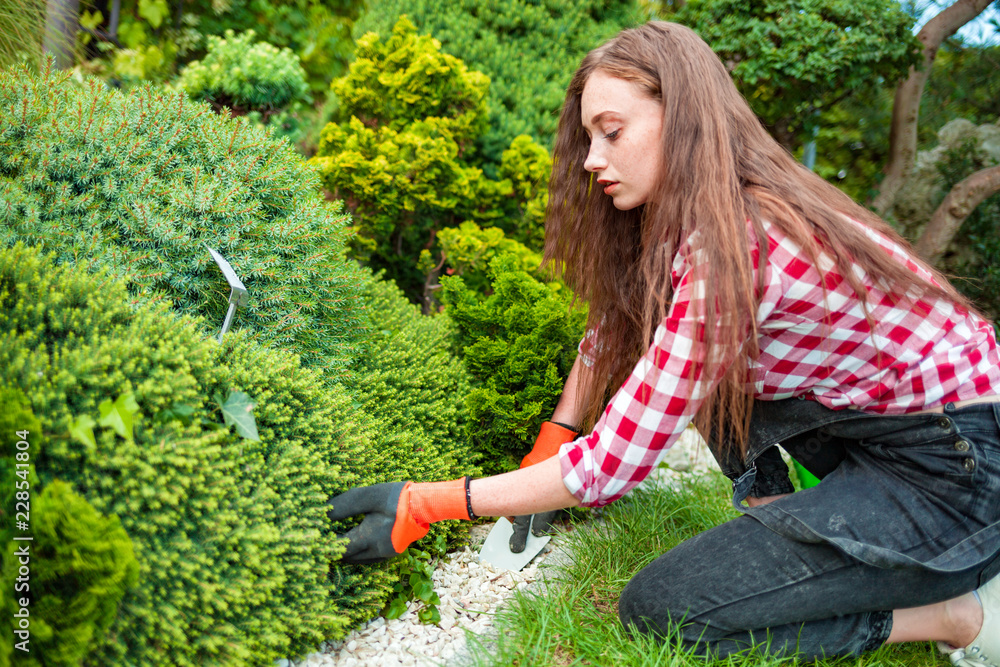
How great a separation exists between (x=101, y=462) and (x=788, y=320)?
1.50 metres

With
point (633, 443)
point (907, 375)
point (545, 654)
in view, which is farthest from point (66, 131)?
point (907, 375)

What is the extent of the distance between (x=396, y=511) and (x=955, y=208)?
14.0 ft

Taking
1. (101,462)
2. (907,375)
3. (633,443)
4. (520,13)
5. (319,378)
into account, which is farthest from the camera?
(520,13)

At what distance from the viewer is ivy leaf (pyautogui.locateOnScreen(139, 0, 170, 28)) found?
15.0 feet

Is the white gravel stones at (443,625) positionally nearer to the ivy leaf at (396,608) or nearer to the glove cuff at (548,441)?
the ivy leaf at (396,608)

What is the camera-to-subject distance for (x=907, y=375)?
157 centimetres

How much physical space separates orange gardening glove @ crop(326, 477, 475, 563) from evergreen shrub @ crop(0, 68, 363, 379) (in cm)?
50

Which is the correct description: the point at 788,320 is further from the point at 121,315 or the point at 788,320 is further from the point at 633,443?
the point at 121,315

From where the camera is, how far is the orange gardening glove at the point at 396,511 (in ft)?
5.12

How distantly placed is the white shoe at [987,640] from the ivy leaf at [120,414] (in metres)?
2.09

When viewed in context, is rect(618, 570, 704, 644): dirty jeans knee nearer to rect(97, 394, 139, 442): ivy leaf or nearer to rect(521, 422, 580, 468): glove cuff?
rect(521, 422, 580, 468): glove cuff

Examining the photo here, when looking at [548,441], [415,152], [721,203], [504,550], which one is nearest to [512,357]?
[548,441]

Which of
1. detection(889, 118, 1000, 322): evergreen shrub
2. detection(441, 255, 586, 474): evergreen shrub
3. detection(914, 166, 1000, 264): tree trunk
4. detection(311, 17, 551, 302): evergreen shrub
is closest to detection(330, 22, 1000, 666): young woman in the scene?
detection(441, 255, 586, 474): evergreen shrub

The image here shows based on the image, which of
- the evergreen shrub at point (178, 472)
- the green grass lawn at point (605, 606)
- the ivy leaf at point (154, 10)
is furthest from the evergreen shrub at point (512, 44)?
the evergreen shrub at point (178, 472)
